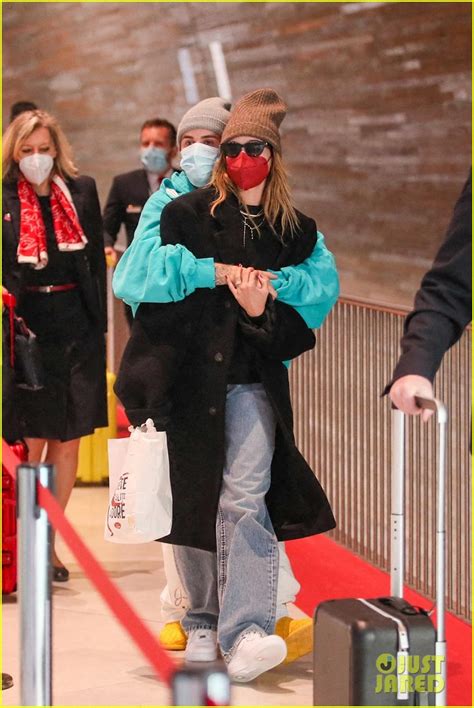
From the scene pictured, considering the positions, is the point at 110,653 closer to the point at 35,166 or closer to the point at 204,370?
the point at 204,370

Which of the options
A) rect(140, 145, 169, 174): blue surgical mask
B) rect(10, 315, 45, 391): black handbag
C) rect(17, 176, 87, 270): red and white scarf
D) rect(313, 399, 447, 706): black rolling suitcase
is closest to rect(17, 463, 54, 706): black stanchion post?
rect(313, 399, 447, 706): black rolling suitcase

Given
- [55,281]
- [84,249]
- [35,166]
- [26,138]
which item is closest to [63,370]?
[55,281]

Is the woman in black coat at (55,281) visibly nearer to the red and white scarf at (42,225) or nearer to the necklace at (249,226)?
the red and white scarf at (42,225)

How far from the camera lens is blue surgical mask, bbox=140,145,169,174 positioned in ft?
27.1

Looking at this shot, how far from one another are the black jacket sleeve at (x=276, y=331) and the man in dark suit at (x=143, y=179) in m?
3.42

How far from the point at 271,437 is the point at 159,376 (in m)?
0.43

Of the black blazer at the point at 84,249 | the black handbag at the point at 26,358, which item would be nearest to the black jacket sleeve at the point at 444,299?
the black handbag at the point at 26,358

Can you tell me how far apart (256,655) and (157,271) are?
127cm

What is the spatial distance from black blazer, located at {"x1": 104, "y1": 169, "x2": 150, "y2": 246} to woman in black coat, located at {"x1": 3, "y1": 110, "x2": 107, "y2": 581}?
202 centimetres

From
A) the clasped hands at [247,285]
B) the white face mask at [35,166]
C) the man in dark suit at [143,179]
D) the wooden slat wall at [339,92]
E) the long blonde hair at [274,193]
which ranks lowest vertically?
the clasped hands at [247,285]

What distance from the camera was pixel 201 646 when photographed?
5.06 metres

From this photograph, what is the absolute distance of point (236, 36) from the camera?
43.0 ft

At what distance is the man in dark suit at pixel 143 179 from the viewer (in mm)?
8289

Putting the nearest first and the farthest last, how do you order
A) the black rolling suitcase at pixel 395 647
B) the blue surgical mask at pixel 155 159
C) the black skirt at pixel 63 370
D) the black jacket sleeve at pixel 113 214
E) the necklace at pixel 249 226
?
the black rolling suitcase at pixel 395 647 < the necklace at pixel 249 226 < the black skirt at pixel 63 370 < the blue surgical mask at pixel 155 159 < the black jacket sleeve at pixel 113 214
